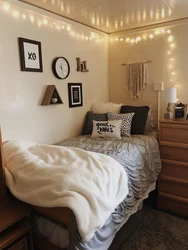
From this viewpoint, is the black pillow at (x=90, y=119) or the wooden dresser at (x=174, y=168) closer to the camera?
the wooden dresser at (x=174, y=168)

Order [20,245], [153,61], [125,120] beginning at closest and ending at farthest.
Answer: [20,245] → [125,120] → [153,61]

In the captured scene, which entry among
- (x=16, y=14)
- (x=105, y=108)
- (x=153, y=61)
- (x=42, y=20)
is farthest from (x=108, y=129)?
(x=16, y=14)

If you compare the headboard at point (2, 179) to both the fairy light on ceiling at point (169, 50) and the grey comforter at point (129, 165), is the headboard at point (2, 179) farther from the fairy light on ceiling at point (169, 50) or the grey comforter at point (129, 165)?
the fairy light on ceiling at point (169, 50)

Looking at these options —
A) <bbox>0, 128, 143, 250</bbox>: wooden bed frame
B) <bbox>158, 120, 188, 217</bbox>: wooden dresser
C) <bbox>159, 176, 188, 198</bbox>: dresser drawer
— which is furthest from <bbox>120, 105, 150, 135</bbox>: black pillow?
<bbox>0, 128, 143, 250</bbox>: wooden bed frame

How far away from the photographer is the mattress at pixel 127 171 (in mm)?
1364

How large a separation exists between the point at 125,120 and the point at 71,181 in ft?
5.08

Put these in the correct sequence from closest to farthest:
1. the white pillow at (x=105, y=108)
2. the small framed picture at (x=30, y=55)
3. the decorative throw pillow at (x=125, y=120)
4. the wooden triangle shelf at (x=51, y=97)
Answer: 1. the small framed picture at (x=30, y=55)
2. the wooden triangle shelf at (x=51, y=97)
3. the decorative throw pillow at (x=125, y=120)
4. the white pillow at (x=105, y=108)

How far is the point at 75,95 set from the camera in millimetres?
2854

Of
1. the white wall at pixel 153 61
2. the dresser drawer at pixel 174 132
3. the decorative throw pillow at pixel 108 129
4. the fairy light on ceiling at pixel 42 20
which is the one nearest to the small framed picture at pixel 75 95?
the decorative throw pillow at pixel 108 129

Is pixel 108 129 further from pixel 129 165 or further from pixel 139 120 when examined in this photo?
pixel 129 165

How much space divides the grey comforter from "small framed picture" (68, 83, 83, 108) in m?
0.52

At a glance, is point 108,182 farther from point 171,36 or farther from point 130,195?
point 171,36

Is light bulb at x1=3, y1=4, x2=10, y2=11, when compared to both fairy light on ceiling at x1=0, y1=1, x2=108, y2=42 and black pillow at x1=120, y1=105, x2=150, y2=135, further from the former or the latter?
black pillow at x1=120, y1=105, x2=150, y2=135

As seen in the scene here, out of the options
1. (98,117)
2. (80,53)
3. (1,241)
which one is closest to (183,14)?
(80,53)
